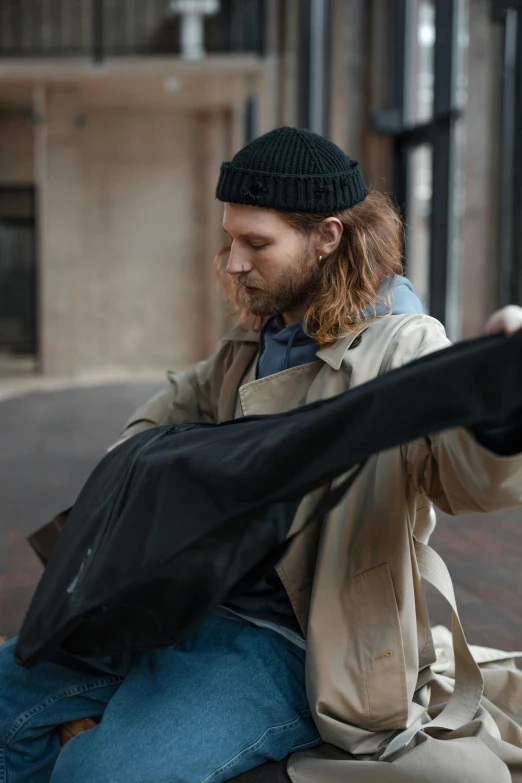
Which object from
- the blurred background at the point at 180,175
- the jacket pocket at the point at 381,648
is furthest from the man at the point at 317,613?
the blurred background at the point at 180,175

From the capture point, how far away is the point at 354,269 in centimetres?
213

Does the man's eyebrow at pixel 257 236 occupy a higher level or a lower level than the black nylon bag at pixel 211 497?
higher

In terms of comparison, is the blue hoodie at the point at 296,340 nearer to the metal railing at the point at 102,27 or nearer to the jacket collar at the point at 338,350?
the jacket collar at the point at 338,350

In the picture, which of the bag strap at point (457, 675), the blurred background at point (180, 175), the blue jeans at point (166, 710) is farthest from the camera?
the blurred background at point (180, 175)

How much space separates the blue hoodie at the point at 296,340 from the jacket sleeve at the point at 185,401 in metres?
0.31

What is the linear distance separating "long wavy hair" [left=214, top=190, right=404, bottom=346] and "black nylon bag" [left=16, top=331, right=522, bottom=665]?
13.1 inches

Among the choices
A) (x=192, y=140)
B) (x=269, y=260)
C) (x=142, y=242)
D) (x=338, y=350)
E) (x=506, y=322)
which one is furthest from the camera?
(x=142, y=242)

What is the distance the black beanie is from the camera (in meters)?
2.02

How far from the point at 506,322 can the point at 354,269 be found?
26.0 inches

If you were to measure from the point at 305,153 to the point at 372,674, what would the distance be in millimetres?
1135

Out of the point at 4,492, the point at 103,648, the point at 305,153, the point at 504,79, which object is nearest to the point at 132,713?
the point at 103,648

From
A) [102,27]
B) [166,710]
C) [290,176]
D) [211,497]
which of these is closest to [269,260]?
[290,176]

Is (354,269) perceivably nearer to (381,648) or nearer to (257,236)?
(257,236)

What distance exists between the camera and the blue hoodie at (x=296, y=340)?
2.11 m
